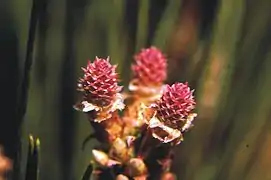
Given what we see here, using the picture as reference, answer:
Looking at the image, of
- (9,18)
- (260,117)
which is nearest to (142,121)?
(260,117)

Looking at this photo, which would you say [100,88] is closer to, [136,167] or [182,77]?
[136,167]

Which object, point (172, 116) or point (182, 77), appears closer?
point (172, 116)

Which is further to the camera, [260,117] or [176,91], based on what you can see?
[260,117]

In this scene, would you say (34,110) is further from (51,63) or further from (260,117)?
(260,117)

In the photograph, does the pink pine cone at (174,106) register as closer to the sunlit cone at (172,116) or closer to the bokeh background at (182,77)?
the sunlit cone at (172,116)

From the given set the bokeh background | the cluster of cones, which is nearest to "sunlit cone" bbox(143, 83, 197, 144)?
the cluster of cones

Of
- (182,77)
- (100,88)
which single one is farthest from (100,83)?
(182,77)
